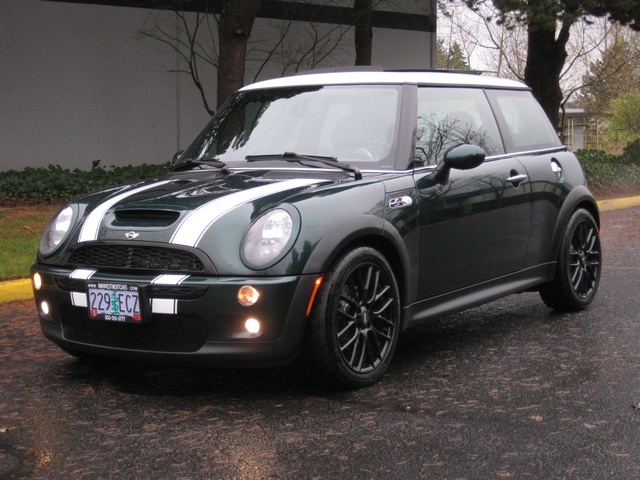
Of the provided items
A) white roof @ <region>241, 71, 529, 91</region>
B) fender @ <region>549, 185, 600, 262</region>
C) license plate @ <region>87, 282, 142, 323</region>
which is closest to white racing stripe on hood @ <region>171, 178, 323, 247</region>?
license plate @ <region>87, 282, 142, 323</region>

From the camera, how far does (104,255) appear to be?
4656 mm

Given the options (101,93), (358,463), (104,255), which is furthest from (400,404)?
(101,93)

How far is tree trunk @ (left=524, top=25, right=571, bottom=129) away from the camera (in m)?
17.3

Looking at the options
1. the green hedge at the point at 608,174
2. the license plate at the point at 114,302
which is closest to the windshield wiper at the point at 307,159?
the license plate at the point at 114,302

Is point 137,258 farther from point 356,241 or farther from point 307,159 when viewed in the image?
point 307,159

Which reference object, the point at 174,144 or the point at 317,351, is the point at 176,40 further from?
the point at 317,351

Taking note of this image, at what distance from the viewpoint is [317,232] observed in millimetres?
4547

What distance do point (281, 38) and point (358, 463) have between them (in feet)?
43.4

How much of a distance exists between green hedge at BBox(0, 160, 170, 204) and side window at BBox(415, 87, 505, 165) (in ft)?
24.7

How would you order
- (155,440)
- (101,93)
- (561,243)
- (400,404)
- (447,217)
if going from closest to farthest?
(155,440) → (400,404) → (447,217) → (561,243) → (101,93)

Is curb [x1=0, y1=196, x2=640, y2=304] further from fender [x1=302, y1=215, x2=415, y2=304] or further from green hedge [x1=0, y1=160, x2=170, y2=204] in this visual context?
green hedge [x1=0, y1=160, x2=170, y2=204]

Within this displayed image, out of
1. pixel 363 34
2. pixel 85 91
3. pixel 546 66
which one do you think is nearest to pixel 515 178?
pixel 85 91

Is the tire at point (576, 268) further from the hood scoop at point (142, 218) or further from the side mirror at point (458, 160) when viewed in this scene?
the hood scoop at point (142, 218)

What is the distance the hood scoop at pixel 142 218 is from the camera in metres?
4.59
